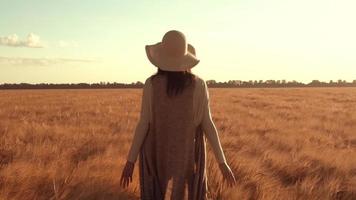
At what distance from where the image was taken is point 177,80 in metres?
3.25

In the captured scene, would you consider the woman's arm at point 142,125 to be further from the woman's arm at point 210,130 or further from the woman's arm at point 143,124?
the woman's arm at point 210,130

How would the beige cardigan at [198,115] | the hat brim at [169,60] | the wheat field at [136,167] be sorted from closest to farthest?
the hat brim at [169,60], the beige cardigan at [198,115], the wheat field at [136,167]

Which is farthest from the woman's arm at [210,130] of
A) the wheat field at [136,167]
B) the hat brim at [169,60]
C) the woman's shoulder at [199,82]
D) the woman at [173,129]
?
the wheat field at [136,167]

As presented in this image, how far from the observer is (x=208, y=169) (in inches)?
183

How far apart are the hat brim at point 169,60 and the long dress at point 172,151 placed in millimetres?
102

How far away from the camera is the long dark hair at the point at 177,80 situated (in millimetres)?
3258

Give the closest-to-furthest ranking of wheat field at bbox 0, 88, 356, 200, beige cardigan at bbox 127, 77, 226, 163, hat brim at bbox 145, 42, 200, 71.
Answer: hat brim at bbox 145, 42, 200, 71 < beige cardigan at bbox 127, 77, 226, 163 < wheat field at bbox 0, 88, 356, 200

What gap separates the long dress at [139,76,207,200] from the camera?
3.34m

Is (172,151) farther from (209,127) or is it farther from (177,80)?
(177,80)

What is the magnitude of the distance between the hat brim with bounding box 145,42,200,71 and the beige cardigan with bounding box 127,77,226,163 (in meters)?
0.13

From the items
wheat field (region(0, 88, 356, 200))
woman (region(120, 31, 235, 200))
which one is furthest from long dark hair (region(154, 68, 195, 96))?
wheat field (region(0, 88, 356, 200))

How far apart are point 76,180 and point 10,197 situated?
0.63 metres

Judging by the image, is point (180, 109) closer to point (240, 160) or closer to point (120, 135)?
point (240, 160)

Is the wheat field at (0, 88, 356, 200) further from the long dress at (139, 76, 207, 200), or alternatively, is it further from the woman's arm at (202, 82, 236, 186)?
the woman's arm at (202, 82, 236, 186)
